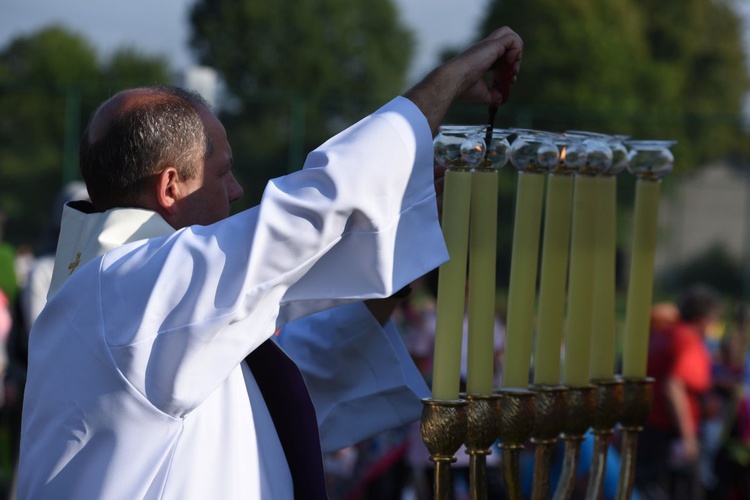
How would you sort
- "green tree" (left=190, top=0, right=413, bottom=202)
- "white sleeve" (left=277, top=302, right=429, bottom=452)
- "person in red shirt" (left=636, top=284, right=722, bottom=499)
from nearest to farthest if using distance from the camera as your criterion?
1. "white sleeve" (left=277, top=302, right=429, bottom=452)
2. "person in red shirt" (left=636, top=284, right=722, bottom=499)
3. "green tree" (left=190, top=0, right=413, bottom=202)

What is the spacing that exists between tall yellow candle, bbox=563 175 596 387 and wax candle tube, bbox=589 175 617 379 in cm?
2

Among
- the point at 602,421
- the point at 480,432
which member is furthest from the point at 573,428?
the point at 480,432

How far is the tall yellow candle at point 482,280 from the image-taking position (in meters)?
1.60

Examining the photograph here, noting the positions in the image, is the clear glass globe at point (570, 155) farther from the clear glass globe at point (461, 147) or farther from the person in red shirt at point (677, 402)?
the person in red shirt at point (677, 402)

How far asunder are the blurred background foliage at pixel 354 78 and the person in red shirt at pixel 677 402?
5120mm

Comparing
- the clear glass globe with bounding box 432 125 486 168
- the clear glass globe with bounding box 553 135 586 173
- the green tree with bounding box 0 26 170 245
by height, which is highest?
the green tree with bounding box 0 26 170 245

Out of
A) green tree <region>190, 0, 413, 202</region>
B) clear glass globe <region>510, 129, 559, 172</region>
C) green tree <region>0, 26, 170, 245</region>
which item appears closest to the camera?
clear glass globe <region>510, 129, 559, 172</region>

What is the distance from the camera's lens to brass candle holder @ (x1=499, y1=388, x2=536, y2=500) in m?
1.68

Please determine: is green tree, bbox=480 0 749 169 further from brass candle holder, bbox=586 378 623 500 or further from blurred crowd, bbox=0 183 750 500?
brass candle holder, bbox=586 378 623 500

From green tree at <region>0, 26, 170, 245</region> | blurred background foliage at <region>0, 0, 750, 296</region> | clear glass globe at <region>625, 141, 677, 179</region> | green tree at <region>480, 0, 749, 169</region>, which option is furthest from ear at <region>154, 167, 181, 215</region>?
green tree at <region>480, 0, 749, 169</region>

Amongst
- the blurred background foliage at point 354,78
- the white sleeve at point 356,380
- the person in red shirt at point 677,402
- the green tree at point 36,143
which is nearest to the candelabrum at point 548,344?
the white sleeve at point 356,380

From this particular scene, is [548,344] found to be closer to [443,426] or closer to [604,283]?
[604,283]

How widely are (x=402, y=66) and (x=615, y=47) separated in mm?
17790

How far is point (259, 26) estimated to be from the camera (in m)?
40.6
